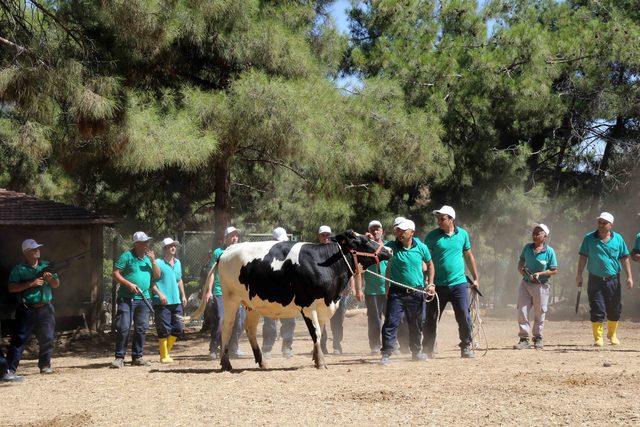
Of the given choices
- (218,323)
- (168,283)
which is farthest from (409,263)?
(168,283)

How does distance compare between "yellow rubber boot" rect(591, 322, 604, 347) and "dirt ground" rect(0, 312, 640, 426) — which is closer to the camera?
"dirt ground" rect(0, 312, 640, 426)

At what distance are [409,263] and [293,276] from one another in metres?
1.64

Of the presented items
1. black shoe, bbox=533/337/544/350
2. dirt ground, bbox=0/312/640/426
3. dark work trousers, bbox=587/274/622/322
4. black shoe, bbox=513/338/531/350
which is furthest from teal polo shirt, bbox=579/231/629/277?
black shoe, bbox=513/338/531/350

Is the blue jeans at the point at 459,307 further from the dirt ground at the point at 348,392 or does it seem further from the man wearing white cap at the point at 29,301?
the man wearing white cap at the point at 29,301

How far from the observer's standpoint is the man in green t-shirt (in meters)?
11.5

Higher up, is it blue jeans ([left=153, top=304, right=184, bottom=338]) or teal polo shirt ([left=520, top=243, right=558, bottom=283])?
teal polo shirt ([left=520, top=243, right=558, bottom=283])

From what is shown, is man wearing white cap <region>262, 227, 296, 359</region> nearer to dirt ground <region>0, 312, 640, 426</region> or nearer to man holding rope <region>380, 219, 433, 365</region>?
dirt ground <region>0, 312, 640, 426</region>

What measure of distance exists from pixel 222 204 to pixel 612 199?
973cm

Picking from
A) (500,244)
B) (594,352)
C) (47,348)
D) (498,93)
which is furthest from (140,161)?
(500,244)

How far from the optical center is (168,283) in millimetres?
11914

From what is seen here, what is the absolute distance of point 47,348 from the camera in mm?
10969

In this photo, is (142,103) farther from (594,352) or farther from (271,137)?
(594,352)

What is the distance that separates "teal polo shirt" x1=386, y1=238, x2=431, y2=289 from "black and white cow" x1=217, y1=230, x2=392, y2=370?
1.10ft

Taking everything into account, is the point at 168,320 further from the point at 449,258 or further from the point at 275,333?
the point at 449,258
